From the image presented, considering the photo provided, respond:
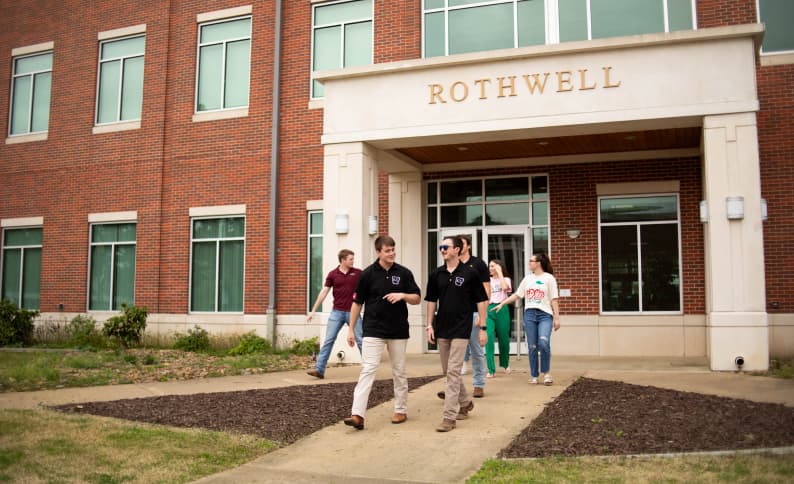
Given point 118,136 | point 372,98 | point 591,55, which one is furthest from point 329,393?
point 118,136

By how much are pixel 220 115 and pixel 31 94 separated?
6677 millimetres

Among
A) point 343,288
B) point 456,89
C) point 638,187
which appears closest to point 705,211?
point 638,187

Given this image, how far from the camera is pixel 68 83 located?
1889 cm

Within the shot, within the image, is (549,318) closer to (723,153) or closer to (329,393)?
(329,393)

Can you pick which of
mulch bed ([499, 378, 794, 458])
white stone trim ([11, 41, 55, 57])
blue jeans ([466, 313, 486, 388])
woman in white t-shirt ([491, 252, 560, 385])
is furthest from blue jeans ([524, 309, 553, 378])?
white stone trim ([11, 41, 55, 57])

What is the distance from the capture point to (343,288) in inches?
407

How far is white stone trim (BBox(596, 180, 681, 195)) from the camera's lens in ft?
43.2

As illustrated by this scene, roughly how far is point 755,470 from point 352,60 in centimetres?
1266

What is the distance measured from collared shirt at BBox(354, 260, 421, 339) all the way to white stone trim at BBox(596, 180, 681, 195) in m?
7.52

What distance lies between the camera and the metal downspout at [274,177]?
15.6 m

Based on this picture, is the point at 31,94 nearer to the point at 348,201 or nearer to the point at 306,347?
the point at 306,347

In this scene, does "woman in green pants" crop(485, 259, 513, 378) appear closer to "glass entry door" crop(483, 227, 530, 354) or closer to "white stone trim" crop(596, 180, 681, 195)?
"glass entry door" crop(483, 227, 530, 354)

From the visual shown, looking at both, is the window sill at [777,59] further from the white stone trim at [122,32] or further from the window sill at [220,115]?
the white stone trim at [122,32]

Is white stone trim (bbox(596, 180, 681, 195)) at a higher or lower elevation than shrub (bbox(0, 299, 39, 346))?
higher
